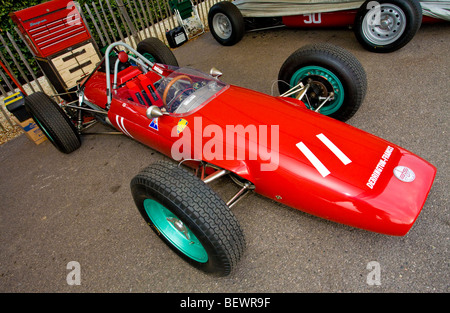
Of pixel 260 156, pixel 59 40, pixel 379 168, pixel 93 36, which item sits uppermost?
pixel 59 40

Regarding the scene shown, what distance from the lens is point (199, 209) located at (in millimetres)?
1582

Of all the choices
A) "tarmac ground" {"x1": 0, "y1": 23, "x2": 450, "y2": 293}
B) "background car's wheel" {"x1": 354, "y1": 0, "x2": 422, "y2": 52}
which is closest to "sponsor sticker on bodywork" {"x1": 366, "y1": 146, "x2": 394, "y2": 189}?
"tarmac ground" {"x1": 0, "y1": 23, "x2": 450, "y2": 293}

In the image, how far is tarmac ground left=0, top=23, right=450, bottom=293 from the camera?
189cm

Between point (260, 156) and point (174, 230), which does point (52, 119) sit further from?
point (260, 156)

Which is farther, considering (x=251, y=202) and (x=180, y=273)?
(x=251, y=202)

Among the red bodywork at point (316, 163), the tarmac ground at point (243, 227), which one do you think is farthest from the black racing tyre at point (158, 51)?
the red bodywork at point (316, 163)

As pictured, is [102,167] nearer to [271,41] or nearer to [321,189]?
[321,189]

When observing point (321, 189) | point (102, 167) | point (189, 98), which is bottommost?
point (102, 167)

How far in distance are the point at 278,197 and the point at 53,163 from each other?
2976 mm

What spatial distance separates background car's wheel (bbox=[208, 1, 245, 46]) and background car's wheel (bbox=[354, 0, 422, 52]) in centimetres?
213

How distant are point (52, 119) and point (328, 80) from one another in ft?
10.1

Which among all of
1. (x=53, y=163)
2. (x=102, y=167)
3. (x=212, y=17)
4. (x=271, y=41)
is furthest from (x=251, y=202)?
(x=212, y=17)

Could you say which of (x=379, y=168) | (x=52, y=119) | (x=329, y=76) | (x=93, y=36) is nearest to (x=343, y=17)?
(x=329, y=76)

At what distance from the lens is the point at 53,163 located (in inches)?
136
